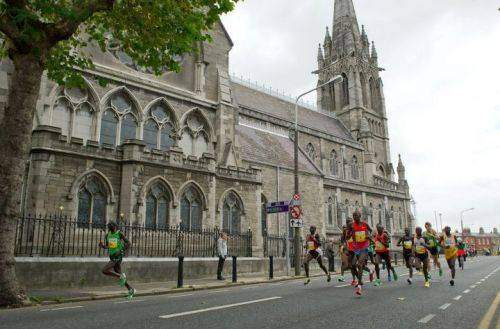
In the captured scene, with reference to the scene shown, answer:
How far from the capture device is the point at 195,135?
2352 centimetres

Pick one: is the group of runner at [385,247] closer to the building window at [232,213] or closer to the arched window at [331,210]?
the building window at [232,213]

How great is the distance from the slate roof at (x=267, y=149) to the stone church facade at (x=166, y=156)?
0.16 m

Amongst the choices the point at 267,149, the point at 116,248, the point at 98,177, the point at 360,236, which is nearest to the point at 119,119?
the point at 98,177

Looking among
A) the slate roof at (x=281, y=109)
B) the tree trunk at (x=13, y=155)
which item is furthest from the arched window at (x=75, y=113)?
the slate roof at (x=281, y=109)

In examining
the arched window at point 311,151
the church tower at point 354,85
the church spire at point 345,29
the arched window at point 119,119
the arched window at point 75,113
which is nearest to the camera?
the arched window at point 75,113

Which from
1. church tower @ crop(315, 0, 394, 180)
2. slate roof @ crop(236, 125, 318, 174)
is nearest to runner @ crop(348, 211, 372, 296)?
slate roof @ crop(236, 125, 318, 174)

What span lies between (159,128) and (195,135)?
2.15 m

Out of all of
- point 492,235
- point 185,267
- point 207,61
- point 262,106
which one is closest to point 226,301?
point 185,267

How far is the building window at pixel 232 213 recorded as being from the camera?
2089 cm

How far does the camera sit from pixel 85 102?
20.0 meters

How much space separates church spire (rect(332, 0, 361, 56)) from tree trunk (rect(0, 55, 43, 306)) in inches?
2334

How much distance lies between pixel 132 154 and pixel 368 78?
5387cm

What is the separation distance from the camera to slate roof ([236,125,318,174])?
2931 cm

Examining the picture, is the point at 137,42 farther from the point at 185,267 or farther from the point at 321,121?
the point at 321,121
